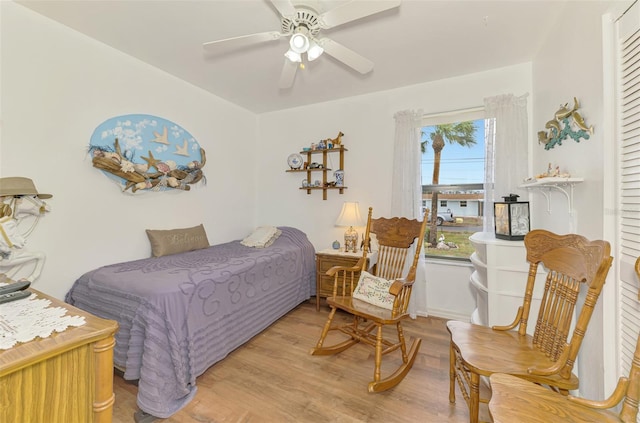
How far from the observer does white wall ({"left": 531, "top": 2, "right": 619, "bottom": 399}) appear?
1271 mm

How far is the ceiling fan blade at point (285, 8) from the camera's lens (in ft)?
4.60

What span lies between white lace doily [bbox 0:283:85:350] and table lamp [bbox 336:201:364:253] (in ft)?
7.77

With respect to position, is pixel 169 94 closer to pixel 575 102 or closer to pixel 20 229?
pixel 20 229

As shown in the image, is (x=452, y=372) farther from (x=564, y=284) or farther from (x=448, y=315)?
(x=448, y=315)

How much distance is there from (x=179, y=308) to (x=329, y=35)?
2.29 m

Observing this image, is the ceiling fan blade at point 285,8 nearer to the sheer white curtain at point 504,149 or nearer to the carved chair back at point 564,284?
the carved chair back at point 564,284

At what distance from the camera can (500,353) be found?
1338 mm

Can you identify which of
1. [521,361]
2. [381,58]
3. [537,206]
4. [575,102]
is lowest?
[521,361]

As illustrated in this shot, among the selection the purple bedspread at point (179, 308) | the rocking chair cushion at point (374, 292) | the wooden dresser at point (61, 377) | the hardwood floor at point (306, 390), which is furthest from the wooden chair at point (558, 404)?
the purple bedspread at point (179, 308)

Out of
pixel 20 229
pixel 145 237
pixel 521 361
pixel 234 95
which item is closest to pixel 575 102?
pixel 521 361

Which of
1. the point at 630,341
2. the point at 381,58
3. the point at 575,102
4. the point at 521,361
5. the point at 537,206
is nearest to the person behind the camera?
the point at 630,341

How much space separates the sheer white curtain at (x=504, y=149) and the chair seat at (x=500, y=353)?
1.28 meters

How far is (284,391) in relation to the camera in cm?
173

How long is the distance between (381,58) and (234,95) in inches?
73.7
